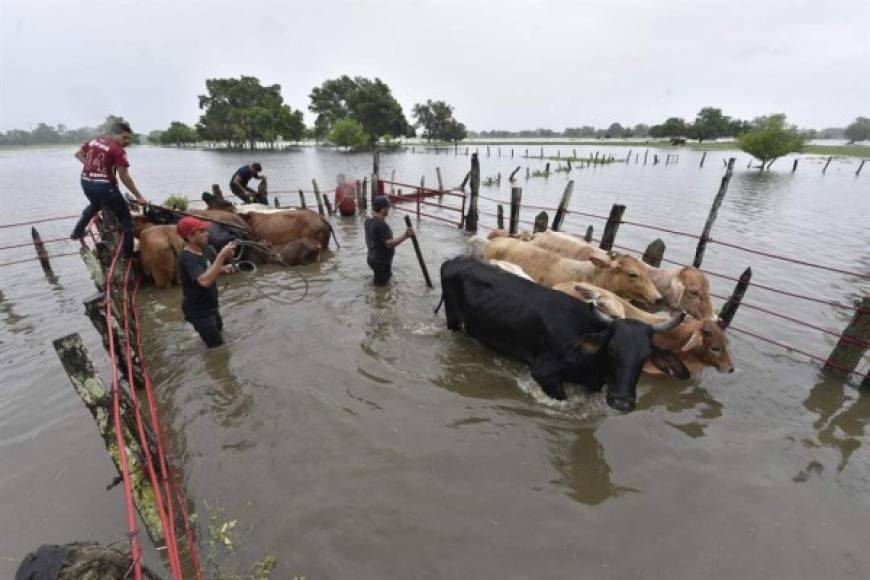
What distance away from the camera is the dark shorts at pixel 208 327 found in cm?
512

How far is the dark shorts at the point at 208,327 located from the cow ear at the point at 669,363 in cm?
518

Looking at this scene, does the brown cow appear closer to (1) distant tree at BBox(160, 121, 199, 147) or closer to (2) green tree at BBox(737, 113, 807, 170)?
(2) green tree at BBox(737, 113, 807, 170)

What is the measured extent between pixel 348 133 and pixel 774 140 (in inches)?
2060

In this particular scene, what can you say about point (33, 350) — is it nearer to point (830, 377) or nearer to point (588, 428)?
point (588, 428)

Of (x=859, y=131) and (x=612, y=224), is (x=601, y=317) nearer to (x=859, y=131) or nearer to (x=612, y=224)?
(x=612, y=224)

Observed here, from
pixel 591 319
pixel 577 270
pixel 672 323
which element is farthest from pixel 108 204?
pixel 672 323

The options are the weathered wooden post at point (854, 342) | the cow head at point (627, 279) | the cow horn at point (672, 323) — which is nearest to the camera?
the cow horn at point (672, 323)

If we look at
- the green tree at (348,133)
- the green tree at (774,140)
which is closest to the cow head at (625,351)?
the green tree at (774,140)

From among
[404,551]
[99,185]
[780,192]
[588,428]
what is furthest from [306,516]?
[780,192]

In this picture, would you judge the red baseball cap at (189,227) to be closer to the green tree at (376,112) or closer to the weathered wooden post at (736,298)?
the weathered wooden post at (736,298)

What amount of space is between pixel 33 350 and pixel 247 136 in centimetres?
7408

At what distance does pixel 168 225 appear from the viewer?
319 inches

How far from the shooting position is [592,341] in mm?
4145

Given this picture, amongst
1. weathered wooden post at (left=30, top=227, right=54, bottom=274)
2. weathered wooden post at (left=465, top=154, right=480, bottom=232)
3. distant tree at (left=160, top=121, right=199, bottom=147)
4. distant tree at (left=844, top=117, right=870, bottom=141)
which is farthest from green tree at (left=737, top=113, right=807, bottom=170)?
distant tree at (left=160, top=121, right=199, bottom=147)
